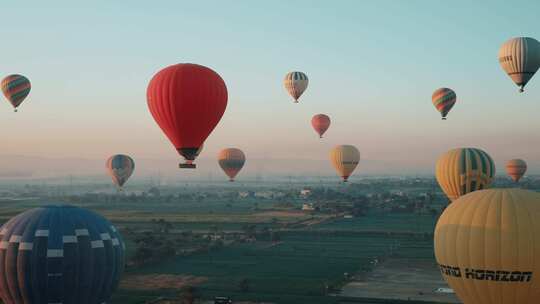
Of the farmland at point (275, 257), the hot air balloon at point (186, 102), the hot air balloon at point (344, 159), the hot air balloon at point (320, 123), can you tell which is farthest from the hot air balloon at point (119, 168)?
the hot air balloon at point (186, 102)

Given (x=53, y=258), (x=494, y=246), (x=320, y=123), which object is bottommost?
(x=53, y=258)

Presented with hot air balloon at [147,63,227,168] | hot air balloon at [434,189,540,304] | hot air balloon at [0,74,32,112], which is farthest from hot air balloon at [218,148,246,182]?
hot air balloon at [434,189,540,304]

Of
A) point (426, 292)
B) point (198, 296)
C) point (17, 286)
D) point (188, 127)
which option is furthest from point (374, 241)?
point (17, 286)

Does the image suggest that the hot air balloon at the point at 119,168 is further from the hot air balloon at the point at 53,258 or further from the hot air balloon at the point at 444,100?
the hot air balloon at the point at 53,258

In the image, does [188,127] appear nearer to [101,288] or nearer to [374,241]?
[101,288]

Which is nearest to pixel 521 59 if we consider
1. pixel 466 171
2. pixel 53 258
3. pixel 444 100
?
pixel 466 171

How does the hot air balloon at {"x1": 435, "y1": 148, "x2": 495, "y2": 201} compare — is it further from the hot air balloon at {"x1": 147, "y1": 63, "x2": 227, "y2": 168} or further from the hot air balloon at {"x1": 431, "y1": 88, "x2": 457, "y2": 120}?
the hot air balloon at {"x1": 147, "y1": 63, "x2": 227, "y2": 168}

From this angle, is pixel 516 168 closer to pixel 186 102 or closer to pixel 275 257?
pixel 275 257
